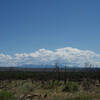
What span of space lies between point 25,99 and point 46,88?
995 centimetres

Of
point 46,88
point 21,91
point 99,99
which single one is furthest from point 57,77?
point 99,99

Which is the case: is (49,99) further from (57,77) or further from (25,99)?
(57,77)

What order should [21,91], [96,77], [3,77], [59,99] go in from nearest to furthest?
1. [59,99]
2. [21,91]
3. [96,77]
4. [3,77]

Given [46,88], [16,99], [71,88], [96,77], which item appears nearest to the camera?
[16,99]

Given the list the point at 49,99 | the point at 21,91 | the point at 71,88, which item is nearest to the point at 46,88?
the point at 71,88

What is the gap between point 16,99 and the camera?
51.5 feet

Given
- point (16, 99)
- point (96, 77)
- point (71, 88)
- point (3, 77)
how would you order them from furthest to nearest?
point (3, 77)
point (96, 77)
point (71, 88)
point (16, 99)

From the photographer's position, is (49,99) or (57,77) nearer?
(49,99)

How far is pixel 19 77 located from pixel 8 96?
34.2m

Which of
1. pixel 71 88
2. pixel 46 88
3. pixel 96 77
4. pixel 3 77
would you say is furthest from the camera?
pixel 3 77

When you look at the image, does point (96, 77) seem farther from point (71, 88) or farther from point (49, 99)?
point (49, 99)

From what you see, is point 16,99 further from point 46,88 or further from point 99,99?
point 46,88

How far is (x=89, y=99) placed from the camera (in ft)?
52.6

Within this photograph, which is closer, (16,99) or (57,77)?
(16,99)
